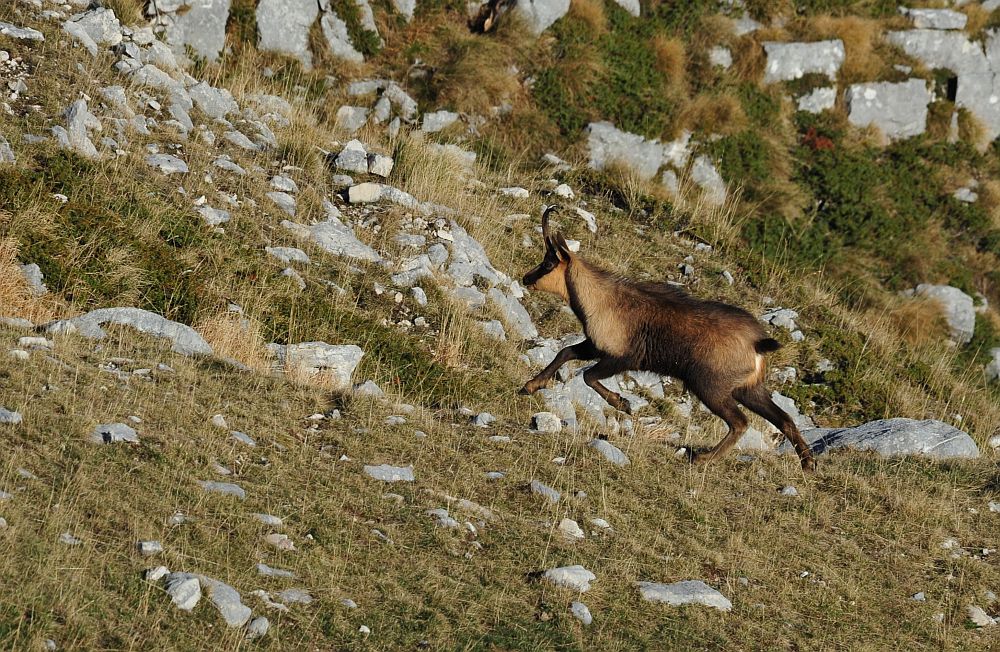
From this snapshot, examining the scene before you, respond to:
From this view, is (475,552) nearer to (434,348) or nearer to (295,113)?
(434,348)

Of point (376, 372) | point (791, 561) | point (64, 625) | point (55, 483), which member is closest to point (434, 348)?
point (376, 372)

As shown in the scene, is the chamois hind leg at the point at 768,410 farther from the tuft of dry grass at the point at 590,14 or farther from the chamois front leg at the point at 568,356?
the tuft of dry grass at the point at 590,14

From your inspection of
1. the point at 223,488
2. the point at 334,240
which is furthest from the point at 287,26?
the point at 223,488

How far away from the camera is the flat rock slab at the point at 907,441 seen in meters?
10.6

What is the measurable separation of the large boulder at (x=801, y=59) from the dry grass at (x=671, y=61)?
1.85 metres

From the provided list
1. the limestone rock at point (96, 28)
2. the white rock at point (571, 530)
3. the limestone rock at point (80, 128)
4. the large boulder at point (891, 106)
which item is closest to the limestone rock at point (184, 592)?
the white rock at point (571, 530)

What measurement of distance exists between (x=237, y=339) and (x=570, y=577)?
4.85m

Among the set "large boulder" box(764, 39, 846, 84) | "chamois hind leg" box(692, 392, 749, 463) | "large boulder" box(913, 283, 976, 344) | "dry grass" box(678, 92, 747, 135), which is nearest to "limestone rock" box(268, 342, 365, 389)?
"chamois hind leg" box(692, 392, 749, 463)

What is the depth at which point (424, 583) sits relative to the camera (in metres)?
6.22

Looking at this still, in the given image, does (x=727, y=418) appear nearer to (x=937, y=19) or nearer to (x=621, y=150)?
(x=621, y=150)

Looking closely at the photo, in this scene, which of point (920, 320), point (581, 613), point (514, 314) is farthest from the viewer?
point (920, 320)

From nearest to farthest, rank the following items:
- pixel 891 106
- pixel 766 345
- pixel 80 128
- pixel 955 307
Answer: pixel 766 345 < pixel 80 128 < pixel 955 307 < pixel 891 106

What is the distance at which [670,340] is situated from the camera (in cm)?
970

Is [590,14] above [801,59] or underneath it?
above
